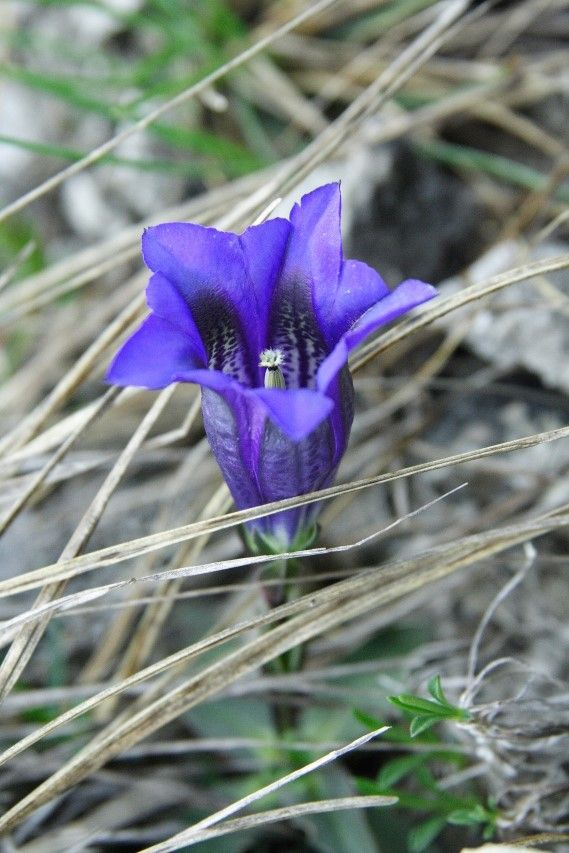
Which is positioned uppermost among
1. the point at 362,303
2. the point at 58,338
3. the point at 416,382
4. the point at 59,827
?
the point at 58,338

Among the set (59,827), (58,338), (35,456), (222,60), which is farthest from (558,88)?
(59,827)

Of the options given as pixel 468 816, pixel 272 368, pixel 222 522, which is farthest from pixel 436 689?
pixel 272 368

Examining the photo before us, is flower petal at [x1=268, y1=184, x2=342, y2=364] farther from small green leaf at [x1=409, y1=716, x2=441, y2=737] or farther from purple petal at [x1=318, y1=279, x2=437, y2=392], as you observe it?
small green leaf at [x1=409, y1=716, x2=441, y2=737]

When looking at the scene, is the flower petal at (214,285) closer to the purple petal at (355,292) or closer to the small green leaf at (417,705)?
the purple petal at (355,292)

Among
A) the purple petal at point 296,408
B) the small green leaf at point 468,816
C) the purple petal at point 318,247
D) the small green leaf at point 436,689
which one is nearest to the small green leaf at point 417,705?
the small green leaf at point 436,689

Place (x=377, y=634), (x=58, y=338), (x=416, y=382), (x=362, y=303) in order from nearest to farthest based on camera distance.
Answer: (x=362, y=303) < (x=377, y=634) < (x=416, y=382) < (x=58, y=338)

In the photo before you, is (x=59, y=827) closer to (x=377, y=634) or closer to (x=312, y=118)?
(x=377, y=634)

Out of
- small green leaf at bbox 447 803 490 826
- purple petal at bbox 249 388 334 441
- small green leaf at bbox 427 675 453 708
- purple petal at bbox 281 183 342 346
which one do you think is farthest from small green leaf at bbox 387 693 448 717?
purple petal at bbox 281 183 342 346
